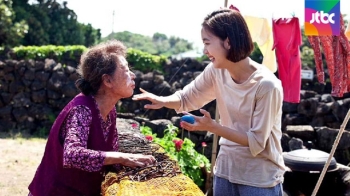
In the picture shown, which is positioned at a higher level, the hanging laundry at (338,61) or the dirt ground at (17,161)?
the hanging laundry at (338,61)

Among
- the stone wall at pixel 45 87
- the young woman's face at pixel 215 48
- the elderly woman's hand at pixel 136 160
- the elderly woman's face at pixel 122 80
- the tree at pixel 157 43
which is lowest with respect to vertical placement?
the stone wall at pixel 45 87

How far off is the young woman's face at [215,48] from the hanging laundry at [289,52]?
12.9ft

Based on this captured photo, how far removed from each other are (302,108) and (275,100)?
864 centimetres

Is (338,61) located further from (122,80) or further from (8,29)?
(8,29)

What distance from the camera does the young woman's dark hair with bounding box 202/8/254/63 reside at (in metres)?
2.14

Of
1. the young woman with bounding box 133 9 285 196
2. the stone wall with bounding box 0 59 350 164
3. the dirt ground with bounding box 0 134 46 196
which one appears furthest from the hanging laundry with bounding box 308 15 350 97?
the stone wall with bounding box 0 59 350 164

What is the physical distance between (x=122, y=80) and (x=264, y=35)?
423cm

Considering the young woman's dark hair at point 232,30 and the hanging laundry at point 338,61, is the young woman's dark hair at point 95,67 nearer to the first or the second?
the young woman's dark hair at point 232,30

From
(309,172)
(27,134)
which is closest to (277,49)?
(309,172)

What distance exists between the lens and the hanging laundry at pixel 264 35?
625 centimetres

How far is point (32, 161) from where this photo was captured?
942 centimetres

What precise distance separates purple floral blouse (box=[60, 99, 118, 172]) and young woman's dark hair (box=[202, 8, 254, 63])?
644mm

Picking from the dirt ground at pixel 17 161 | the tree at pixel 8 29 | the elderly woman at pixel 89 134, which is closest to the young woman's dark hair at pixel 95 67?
the elderly woman at pixel 89 134

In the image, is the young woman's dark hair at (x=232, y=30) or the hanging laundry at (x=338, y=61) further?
the hanging laundry at (x=338, y=61)
